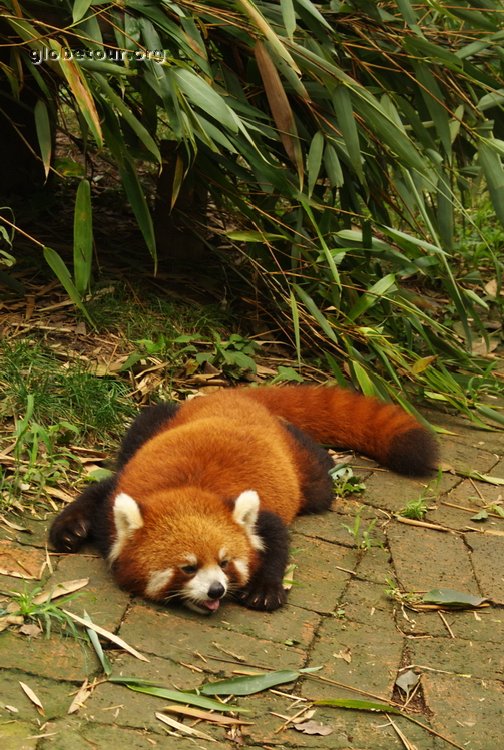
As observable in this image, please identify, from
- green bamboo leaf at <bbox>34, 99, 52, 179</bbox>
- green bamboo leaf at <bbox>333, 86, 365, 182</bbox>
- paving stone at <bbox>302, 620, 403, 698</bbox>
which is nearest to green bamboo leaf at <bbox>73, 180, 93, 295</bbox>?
green bamboo leaf at <bbox>34, 99, 52, 179</bbox>

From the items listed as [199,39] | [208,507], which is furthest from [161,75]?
[208,507]

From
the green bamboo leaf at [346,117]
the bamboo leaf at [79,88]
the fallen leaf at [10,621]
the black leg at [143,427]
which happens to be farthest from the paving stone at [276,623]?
the green bamboo leaf at [346,117]

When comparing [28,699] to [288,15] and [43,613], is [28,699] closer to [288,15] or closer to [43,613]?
[43,613]

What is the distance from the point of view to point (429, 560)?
3242 millimetres

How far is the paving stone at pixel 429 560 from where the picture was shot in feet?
10.2

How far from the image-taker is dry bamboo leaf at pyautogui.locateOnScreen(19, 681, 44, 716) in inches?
88.1

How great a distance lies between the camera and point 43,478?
330 cm

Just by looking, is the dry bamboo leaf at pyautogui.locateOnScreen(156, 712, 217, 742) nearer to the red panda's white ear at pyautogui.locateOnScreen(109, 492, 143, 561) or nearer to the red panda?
the red panda

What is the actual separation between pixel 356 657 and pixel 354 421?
4.46 ft

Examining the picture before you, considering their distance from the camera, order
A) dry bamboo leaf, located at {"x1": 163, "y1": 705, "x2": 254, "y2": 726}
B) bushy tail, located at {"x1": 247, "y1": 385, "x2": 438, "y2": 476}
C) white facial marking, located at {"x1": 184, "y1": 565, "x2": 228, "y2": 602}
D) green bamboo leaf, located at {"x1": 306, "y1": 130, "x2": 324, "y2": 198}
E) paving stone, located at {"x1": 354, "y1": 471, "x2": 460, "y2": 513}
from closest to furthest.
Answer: dry bamboo leaf, located at {"x1": 163, "y1": 705, "x2": 254, "y2": 726} < white facial marking, located at {"x1": 184, "y1": 565, "x2": 228, "y2": 602} < paving stone, located at {"x1": 354, "y1": 471, "x2": 460, "y2": 513} < bushy tail, located at {"x1": 247, "y1": 385, "x2": 438, "y2": 476} < green bamboo leaf, located at {"x1": 306, "y1": 130, "x2": 324, "y2": 198}

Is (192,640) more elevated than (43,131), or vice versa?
(43,131)

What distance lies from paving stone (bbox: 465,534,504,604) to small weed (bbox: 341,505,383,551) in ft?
1.09

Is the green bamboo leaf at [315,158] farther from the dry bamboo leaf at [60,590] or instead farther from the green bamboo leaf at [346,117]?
the dry bamboo leaf at [60,590]

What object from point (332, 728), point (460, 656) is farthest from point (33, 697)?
point (460, 656)
